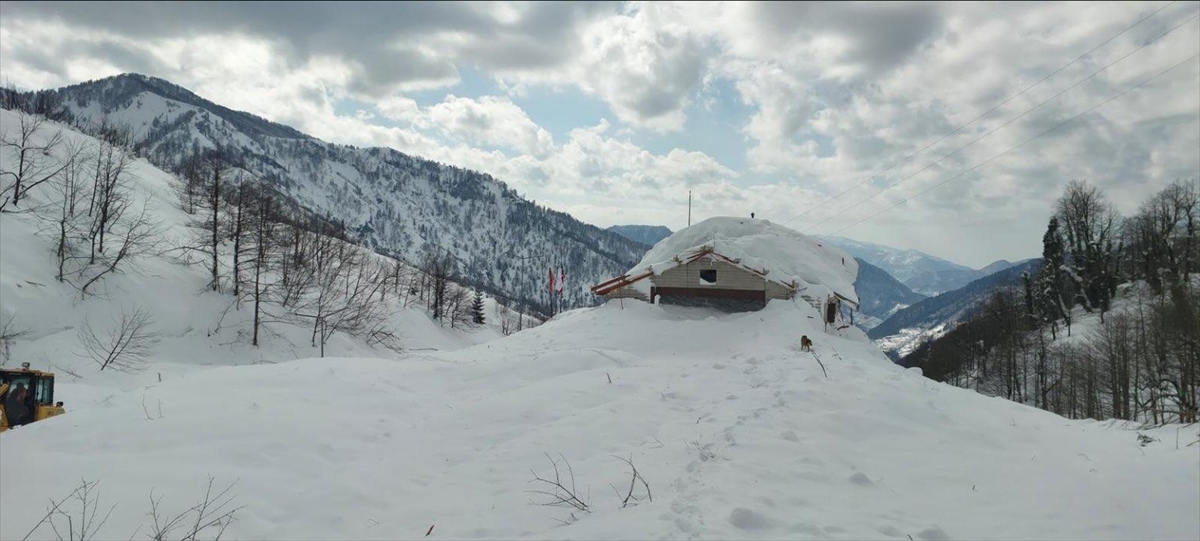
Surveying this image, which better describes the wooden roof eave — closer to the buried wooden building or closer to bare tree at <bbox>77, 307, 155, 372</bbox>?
the buried wooden building

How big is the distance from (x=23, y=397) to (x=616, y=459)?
54.3 ft

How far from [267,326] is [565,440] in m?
38.4

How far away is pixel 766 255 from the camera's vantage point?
30453mm

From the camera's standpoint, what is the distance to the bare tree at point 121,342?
95.4 ft

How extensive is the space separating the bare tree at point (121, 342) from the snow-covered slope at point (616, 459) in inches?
926

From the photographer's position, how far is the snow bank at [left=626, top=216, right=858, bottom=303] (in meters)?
27.1

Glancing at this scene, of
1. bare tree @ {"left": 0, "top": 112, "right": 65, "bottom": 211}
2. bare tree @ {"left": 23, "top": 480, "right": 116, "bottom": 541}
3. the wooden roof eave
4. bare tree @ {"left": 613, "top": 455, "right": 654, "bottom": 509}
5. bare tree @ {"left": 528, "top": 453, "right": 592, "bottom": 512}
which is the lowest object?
bare tree @ {"left": 23, "top": 480, "right": 116, "bottom": 541}

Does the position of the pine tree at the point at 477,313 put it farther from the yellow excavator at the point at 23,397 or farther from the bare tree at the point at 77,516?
the bare tree at the point at 77,516

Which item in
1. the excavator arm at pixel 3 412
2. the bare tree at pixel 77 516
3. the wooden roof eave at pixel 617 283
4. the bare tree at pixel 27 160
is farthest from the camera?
the bare tree at pixel 27 160

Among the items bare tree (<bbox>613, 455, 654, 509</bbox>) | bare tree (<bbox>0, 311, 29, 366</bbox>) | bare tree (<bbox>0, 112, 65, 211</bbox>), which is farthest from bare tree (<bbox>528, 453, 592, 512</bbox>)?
bare tree (<bbox>0, 112, 65, 211</bbox>)

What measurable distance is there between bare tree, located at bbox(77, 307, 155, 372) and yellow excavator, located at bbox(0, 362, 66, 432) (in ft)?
55.7

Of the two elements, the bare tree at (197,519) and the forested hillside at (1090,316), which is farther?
the forested hillside at (1090,316)

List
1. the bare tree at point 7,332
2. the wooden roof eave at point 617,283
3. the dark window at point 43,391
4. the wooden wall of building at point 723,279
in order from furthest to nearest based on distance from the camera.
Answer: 1. the wooden roof eave at point 617,283
2. the wooden wall of building at point 723,279
3. the bare tree at point 7,332
4. the dark window at point 43,391

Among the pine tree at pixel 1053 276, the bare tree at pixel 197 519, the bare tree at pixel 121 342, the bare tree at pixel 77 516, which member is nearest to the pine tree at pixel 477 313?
the bare tree at pixel 121 342
